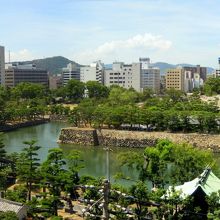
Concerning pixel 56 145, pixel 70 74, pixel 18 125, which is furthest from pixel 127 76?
pixel 56 145

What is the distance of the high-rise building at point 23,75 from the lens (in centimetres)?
10569

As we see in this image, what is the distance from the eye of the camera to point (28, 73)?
108 meters

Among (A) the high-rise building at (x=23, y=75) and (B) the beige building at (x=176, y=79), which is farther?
(B) the beige building at (x=176, y=79)

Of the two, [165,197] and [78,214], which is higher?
[165,197]

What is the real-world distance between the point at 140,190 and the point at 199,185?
82.2 inches

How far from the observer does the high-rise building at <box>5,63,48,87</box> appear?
347 ft

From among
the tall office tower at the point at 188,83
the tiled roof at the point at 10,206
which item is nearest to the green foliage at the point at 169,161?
the tiled roof at the point at 10,206

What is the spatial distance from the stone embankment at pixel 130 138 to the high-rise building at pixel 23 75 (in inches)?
2539

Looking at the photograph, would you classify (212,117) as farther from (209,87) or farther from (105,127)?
(209,87)

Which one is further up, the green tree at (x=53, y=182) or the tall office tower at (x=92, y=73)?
the tall office tower at (x=92, y=73)

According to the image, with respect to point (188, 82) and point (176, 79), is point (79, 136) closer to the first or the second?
point (176, 79)

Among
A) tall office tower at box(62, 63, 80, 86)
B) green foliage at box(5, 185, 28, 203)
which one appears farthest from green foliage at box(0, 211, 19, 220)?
tall office tower at box(62, 63, 80, 86)

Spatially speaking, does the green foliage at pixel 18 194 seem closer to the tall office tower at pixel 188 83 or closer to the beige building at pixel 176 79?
the beige building at pixel 176 79

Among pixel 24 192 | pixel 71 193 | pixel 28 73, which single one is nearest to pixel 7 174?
pixel 24 192
